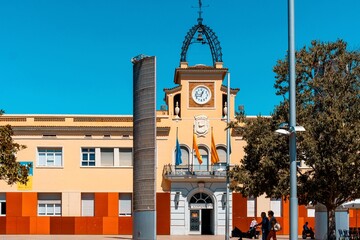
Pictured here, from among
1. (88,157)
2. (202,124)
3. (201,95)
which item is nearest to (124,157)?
(88,157)

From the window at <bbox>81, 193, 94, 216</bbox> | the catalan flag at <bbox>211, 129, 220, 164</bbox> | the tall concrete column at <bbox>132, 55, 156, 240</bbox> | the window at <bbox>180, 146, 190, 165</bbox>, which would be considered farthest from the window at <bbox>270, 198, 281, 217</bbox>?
the tall concrete column at <bbox>132, 55, 156, 240</bbox>

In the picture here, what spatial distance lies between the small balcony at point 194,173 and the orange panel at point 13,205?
1118cm

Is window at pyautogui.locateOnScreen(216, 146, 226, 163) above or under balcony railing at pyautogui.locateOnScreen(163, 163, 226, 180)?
above

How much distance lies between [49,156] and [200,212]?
12.4 metres

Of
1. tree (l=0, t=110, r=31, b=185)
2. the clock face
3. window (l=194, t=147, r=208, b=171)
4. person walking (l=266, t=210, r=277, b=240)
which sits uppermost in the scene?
the clock face

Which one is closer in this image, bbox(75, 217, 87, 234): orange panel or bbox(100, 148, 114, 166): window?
bbox(75, 217, 87, 234): orange panel

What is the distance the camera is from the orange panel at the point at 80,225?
5672cm

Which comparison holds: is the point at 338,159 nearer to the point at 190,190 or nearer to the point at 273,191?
the point at 273,191

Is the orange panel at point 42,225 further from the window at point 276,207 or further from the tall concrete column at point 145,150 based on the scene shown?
A: the tall concrete column at point 145,150

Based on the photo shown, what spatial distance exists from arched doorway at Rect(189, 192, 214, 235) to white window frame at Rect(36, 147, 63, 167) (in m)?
10.7

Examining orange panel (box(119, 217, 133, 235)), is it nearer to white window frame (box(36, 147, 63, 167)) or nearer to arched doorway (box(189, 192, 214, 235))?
arched doorway (box(189, 192, 214, 235))

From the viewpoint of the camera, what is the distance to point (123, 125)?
191 feet

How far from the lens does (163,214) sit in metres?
56.9

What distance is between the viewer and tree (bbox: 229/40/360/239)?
28766 mm
